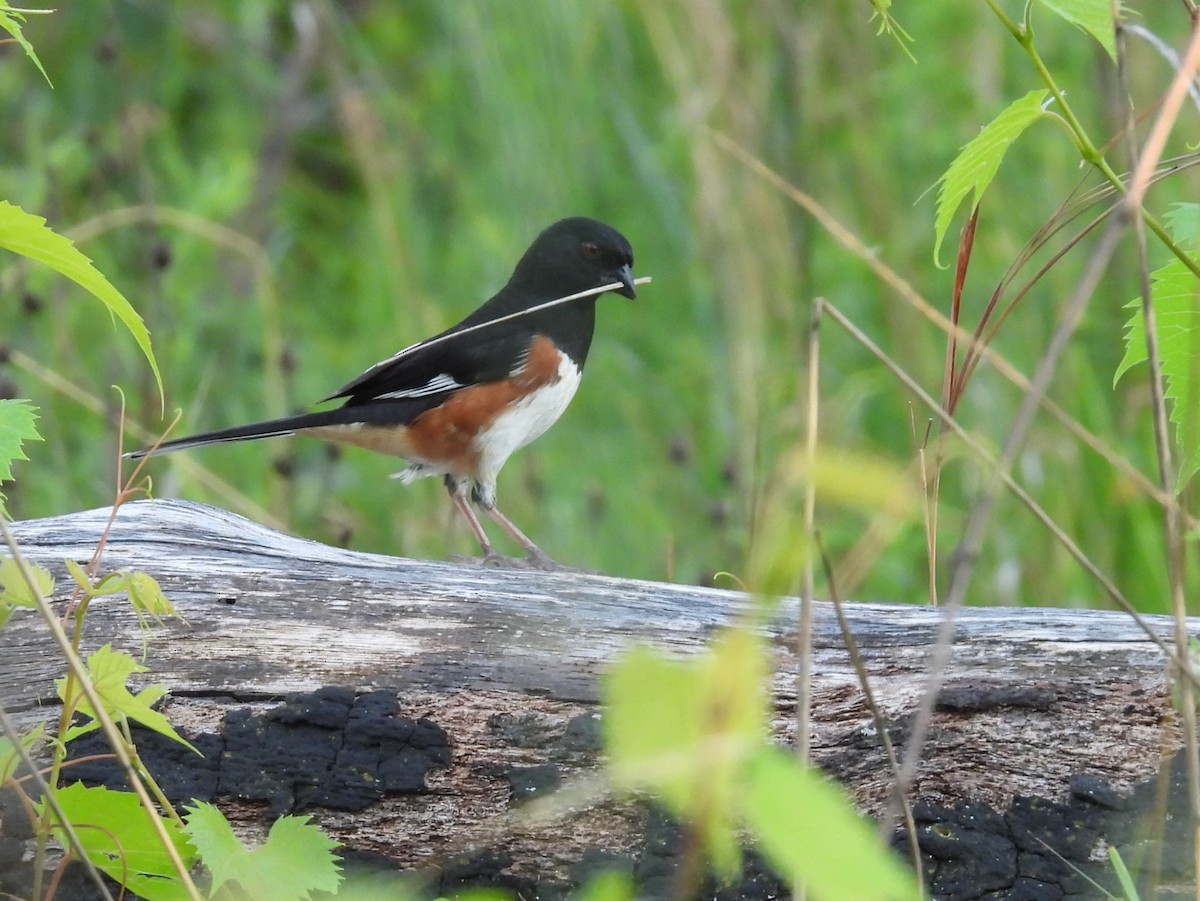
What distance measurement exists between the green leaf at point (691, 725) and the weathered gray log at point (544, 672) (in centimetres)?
113

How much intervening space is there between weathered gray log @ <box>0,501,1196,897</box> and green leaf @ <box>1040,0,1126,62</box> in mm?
804

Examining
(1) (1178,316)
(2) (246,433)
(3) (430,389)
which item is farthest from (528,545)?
(1) (1178,316)

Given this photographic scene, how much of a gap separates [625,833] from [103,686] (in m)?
0.66

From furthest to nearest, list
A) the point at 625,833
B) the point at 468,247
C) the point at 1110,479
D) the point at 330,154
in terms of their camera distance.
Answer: the point at 330,154 → the point at 468,247 → the point at 1110,479 → the point at 625,833

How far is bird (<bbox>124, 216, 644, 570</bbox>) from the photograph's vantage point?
11.2ft

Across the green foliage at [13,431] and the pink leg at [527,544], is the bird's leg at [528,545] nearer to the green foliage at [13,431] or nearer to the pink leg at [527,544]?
the pink leg at [527,544]

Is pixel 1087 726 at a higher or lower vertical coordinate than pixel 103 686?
higher

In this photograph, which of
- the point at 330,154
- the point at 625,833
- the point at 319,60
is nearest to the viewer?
the point at 625,833

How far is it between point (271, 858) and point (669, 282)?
3.74m

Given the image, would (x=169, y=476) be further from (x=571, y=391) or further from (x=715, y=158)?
(x=715, y=158)

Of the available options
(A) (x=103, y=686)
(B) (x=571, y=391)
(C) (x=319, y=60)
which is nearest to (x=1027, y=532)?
(B) (x=571, y=391)

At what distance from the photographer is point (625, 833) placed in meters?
1.69

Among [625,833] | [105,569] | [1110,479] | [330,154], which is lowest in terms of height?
[625,833]

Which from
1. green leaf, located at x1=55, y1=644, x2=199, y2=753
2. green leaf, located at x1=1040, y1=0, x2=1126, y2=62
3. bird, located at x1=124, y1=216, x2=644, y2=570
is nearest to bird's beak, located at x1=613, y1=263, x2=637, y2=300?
bird, located at x1=124, y1=216, x2=644, y2=570
